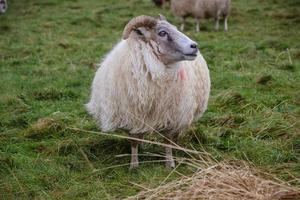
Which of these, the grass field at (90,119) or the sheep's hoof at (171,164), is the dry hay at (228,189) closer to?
the grass field at (90,119)

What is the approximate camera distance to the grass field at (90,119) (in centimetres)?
525

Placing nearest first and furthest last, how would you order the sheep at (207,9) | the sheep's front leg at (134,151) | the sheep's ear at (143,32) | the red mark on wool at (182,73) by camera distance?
the sheep's ear at (143,32) < the red mark on wool at (182,73) < the sheep's front leg at (134,151) < the sheep at (207,9)

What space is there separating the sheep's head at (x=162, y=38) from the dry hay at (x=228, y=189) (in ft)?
4.57

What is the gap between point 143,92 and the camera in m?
5.32

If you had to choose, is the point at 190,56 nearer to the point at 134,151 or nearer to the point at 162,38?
→ the point at 162,38

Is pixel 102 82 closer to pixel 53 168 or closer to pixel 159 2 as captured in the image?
pixel 53 168

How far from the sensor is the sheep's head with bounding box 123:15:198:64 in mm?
5141

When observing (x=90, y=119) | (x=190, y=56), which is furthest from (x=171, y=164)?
(x=90, y=119)

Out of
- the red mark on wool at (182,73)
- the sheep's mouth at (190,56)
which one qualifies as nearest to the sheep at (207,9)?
the red mark on wool at (182,73)

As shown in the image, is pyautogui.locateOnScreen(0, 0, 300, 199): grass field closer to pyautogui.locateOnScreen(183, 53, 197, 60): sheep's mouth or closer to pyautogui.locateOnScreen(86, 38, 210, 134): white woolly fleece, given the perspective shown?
pyautogui.locateOnScreen(86, 38, 210, 134): white woolly fleece

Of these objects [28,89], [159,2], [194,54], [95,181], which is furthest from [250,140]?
[159,2]

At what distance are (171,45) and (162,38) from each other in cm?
13

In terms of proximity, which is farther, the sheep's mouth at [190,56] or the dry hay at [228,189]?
the sheep's mouth at [190,56]

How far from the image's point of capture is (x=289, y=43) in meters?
11.4
